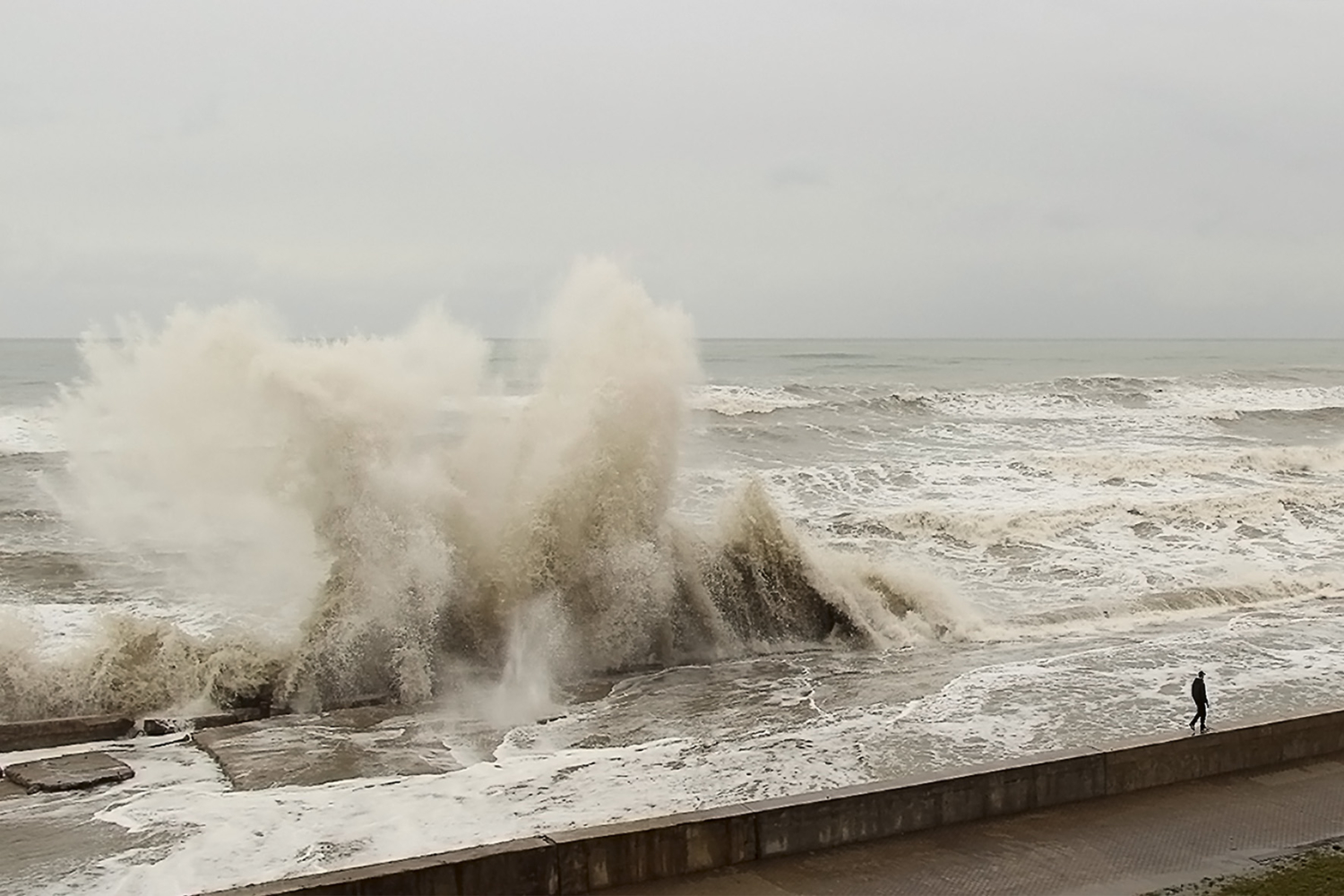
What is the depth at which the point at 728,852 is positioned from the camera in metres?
6.83

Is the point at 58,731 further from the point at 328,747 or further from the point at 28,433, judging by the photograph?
the point at 28,433

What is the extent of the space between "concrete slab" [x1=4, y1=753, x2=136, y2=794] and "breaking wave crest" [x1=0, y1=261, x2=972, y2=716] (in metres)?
1.59

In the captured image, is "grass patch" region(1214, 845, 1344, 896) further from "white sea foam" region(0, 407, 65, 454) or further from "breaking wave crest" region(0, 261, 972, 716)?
"white sea foam" region(0, 407, 65, 454)

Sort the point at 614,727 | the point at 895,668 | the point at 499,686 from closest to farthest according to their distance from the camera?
1. the point at 614,727
2. the point at 499,686
3. the point at 895,668

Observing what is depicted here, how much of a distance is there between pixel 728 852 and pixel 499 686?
5.47 m

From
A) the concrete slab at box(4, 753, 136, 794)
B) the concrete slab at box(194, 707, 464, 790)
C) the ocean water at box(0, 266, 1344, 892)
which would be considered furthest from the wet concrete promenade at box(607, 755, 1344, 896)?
the concrete slab at box(4, 753, 136, 794)

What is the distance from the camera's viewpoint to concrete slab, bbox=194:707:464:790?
9.42m

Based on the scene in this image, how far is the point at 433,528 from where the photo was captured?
13148 mm

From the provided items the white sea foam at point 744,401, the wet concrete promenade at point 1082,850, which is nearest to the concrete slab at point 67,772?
the wet concrete promenade at point 1082,850

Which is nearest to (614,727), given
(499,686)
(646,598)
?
(499,686)

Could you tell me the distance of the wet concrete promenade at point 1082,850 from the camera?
6.56m

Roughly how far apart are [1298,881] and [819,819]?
97.7 inches

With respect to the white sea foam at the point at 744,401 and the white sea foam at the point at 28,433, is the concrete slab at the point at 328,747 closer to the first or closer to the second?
the white sea foam at the point at 28,433

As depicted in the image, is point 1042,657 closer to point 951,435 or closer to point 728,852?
point 728,852
